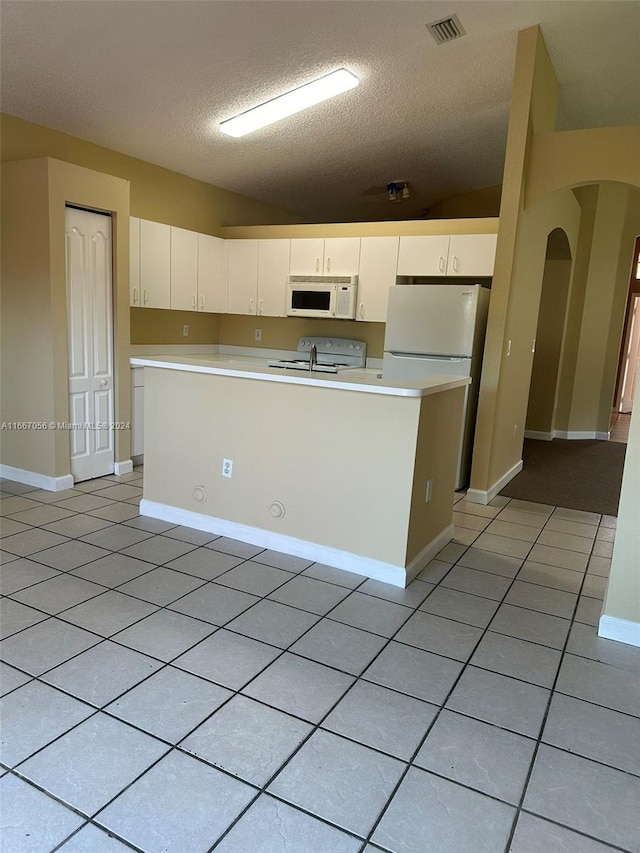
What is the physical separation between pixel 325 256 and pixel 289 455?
2.89m

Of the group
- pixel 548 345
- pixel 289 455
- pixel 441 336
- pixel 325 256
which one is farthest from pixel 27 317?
pixel 548 345

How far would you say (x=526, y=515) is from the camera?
4.07m

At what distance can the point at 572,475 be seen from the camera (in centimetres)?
527

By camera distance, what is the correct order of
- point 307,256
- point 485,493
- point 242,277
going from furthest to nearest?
1. point 242,277
2. point 307,256
3. point 485,493

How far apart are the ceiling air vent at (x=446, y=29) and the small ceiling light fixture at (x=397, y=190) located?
96.4 inches

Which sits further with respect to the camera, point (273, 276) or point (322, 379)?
point (273, 276)

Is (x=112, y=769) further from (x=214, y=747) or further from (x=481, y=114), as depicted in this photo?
(x=481, y=114)

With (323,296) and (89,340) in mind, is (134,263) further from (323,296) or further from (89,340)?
(323,296)

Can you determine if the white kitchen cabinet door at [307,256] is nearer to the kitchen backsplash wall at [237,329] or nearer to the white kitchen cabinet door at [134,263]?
the kitchen backsplash wall at [237,329]

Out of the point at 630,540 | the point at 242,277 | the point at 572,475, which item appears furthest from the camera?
the point at 242,277

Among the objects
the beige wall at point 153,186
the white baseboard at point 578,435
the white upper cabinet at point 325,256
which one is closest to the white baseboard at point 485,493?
the white upper cabinet at point 325,256

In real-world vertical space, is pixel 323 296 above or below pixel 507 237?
below

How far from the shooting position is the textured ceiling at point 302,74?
3.06 meters

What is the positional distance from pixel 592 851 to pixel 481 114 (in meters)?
4.68
